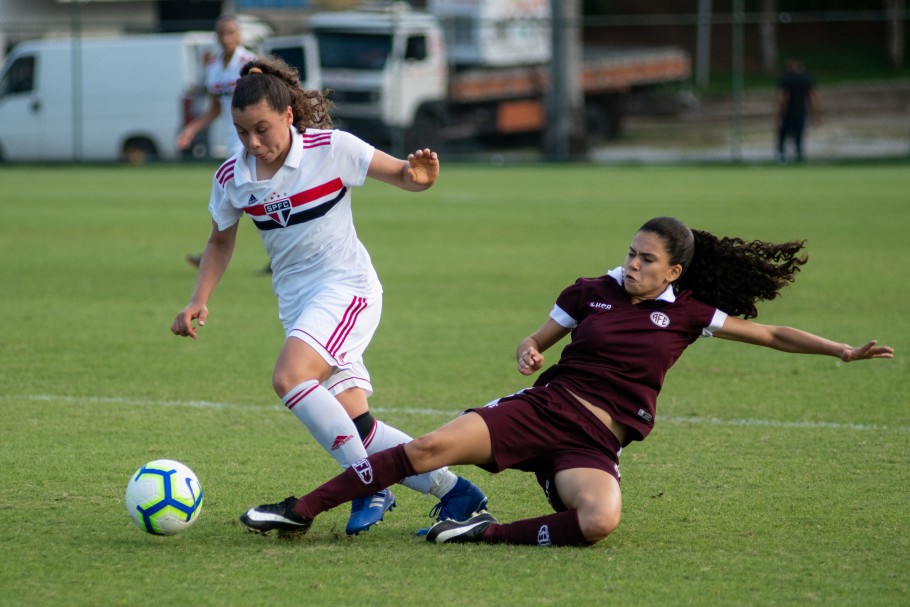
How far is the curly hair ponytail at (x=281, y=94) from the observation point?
4430 millimetres

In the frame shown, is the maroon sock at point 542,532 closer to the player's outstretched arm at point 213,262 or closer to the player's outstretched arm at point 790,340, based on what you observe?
the player's outstretched arm at point 790,340

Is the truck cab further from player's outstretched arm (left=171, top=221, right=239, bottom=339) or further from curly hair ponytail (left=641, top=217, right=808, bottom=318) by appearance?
curly hair ponytail (left=641, top=217, right=808, bottom=318)

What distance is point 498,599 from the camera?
3.62 meters

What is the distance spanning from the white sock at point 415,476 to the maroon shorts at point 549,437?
0.18 metres

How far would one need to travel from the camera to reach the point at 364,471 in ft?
13.7

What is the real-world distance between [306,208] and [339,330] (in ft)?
1.62

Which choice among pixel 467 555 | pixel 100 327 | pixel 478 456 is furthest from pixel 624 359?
pixel 100 327

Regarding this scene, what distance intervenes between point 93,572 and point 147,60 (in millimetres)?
22144

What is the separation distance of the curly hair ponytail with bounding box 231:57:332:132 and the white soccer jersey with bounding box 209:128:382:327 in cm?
10

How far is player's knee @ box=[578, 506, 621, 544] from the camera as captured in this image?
13.4ft

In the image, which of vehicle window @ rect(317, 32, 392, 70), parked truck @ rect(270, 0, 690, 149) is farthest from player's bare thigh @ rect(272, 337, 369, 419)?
vehicle window @ rect(317, 32, 392, 70)

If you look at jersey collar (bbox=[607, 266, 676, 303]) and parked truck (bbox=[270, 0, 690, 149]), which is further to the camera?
parked truck (bbox=[270, 0, 690, 149])

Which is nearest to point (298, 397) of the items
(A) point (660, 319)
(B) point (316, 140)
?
(B) point (316, 140)

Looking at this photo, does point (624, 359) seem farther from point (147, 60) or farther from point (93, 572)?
point (147, 60)
